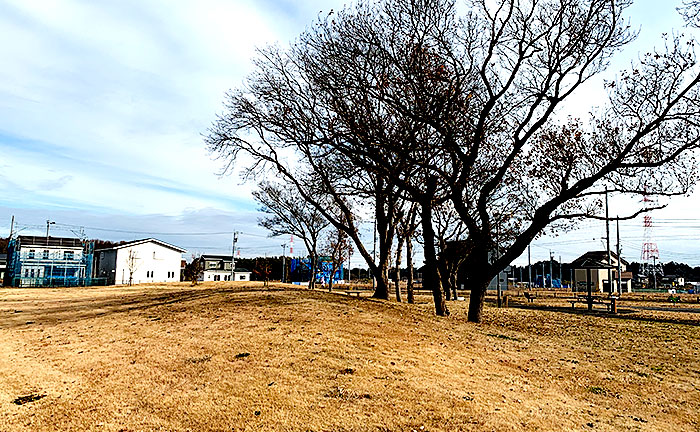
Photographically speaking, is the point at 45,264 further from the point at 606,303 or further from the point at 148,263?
the point at 606,303

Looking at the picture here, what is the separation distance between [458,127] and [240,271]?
70697mm

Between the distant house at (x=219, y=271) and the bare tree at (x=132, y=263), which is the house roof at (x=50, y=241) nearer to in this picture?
the bare tree at (x=132, y=263)

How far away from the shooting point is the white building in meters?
52.3

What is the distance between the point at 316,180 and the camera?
65.0ft

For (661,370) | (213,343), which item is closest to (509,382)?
(661,370)

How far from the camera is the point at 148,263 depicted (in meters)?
55.5

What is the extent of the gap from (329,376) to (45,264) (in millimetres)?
48645

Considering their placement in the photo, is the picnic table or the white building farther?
the white building

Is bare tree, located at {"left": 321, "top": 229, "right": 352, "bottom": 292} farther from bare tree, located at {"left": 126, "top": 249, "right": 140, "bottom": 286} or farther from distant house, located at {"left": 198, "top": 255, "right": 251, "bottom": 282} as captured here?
distant house, located at {"left": 198, "top": 255, "right": 251, "bottom": 282}

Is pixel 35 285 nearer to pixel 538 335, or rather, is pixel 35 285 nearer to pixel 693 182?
pixel 538 335

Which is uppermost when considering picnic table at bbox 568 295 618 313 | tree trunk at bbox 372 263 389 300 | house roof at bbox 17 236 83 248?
house roof at bbox 17 236 83 248

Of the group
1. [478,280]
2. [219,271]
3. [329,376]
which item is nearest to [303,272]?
[219,271]

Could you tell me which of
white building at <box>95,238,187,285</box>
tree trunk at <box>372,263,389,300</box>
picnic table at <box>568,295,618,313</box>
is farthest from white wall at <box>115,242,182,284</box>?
picnic table at <box>568,295,618,313</box>

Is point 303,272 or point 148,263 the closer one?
point 148,263
